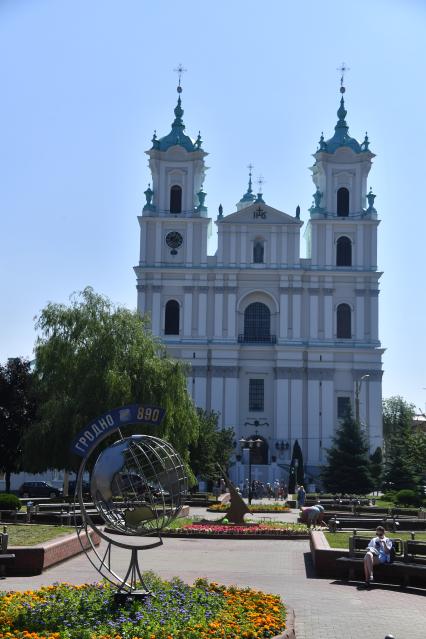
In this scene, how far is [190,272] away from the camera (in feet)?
223

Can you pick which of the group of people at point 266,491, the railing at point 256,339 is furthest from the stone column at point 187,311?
the group of people at point 266,491

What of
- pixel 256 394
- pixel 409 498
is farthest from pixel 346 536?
pixel 256 394

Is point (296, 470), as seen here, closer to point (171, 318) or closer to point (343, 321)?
point (343, 321)

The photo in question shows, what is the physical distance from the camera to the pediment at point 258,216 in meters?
69.1

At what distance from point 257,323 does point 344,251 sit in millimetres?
8701

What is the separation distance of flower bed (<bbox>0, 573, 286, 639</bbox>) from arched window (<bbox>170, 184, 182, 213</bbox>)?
5879 centimetres

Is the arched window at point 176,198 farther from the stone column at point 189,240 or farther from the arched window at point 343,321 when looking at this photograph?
the arched window at point 343,321

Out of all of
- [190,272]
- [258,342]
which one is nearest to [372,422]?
[258,342]

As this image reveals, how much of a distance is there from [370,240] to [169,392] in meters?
36.2

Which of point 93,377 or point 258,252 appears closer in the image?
point 93,377

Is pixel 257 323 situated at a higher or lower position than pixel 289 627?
higher

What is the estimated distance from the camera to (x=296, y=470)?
2248 inches

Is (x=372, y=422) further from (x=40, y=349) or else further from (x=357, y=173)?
(x=40, y=349)

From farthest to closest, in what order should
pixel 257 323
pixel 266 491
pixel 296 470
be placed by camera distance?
pixel 257 323 < pixel 296 470 < pixel 266 491
